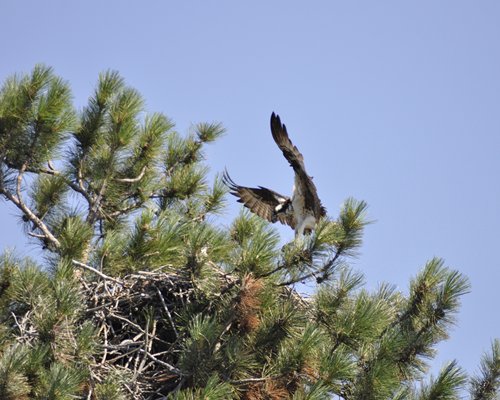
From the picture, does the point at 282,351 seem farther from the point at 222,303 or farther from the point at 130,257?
the point at 130,257

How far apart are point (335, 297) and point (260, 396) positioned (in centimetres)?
97

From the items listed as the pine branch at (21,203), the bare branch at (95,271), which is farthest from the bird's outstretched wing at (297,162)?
the pine branch at (21,203)

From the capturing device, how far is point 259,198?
11.3m

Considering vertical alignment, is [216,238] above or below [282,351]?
above

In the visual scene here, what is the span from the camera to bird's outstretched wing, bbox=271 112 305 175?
9555mm

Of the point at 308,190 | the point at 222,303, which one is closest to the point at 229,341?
the point at 222,303

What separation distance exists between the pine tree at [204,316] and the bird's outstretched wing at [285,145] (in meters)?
0.76

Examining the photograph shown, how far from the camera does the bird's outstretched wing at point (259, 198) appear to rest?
11.2m

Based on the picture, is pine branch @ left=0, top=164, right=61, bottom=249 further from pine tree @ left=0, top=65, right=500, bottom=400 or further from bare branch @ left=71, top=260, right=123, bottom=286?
bare branch @ left=71, top=260, right=123, bottom=286

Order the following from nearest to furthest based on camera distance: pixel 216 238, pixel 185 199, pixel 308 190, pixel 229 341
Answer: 1. pixel 229 341
2. pixel 216 238
3. pixel 308 190
4. pixel 185 199

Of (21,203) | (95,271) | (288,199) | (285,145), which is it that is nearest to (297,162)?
(285,145)

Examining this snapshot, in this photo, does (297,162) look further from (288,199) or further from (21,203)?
(21,203)

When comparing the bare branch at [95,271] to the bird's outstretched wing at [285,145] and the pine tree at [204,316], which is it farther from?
the bird's outstretched wing at [285,145]

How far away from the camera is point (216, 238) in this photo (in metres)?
8.96
